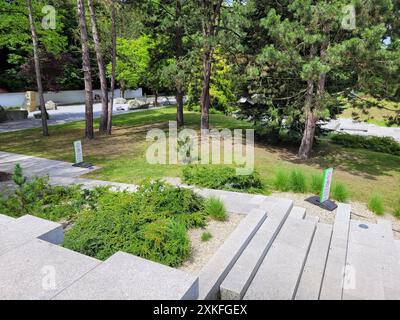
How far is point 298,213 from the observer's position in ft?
17.4

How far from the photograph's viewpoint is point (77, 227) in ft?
13.4

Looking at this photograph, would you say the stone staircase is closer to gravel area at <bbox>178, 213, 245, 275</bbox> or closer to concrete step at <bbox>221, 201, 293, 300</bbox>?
concrete step at <bbox>221, 201, 293, 300</bbox>

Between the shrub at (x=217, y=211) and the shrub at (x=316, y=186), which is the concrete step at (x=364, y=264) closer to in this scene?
the shrub at (x=316, y=186)

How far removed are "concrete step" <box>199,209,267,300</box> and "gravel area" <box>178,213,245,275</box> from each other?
0.52 ft

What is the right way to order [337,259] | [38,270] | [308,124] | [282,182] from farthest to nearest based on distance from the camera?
[308,124] → [282,182] → [337,259] → [38,270]

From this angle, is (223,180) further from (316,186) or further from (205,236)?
(205,236)

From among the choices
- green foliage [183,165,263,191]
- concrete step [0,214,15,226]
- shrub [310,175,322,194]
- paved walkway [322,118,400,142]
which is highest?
concrete step [0,214,15,226]

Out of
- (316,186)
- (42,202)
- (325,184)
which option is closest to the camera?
(42,202)

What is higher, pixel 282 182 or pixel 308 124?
pixel 308 124

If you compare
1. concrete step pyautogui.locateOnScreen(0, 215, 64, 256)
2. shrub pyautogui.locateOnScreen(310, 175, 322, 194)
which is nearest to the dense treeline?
shrub pyautogui.locateOnScreen(310, 175, 322, 194)

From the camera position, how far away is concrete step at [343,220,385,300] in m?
3.56

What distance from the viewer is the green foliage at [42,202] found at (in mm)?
4661

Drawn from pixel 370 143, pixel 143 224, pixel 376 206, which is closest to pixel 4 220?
pixel 143 224

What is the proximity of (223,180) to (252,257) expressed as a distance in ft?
9.49
